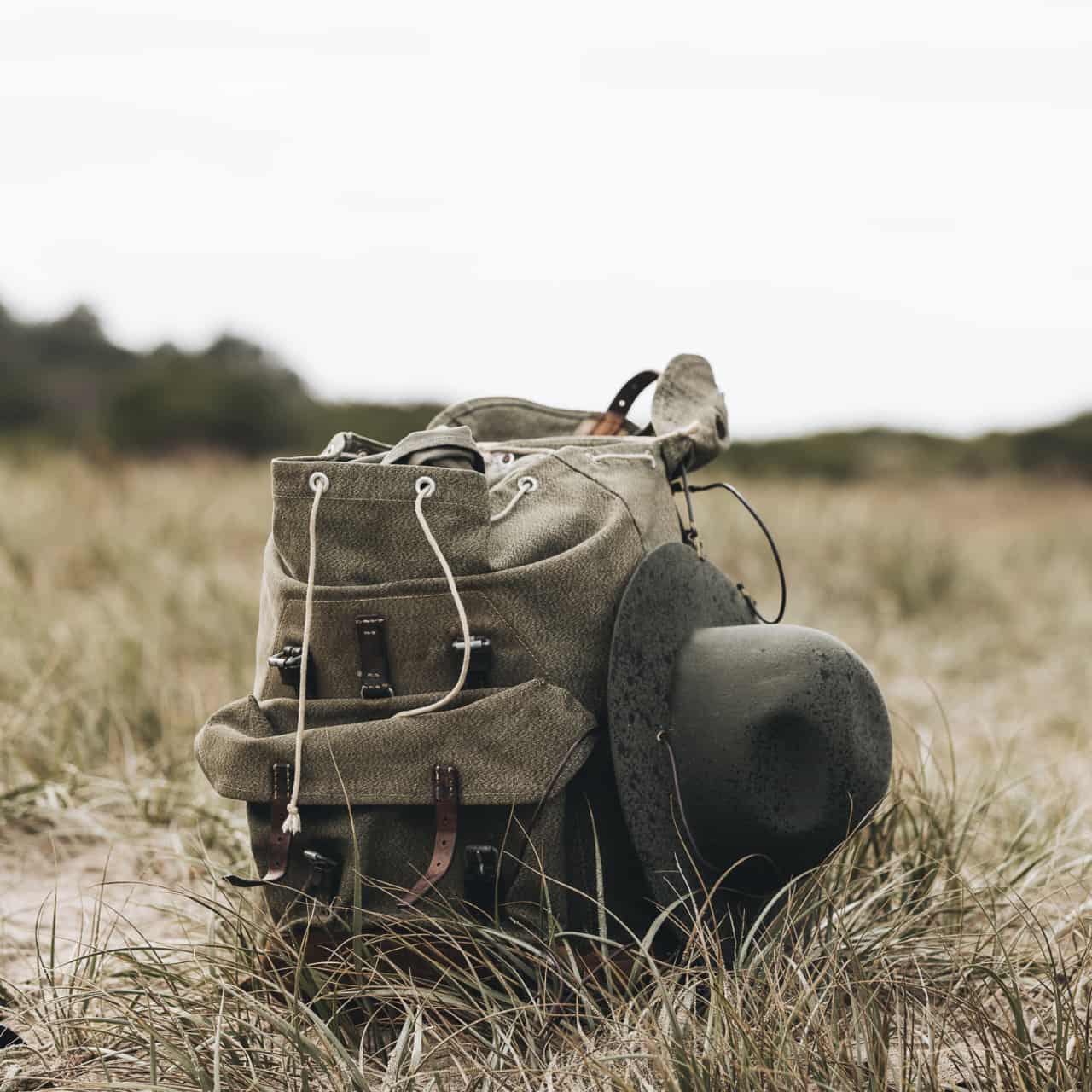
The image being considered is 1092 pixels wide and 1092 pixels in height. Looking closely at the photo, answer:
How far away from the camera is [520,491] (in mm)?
1880

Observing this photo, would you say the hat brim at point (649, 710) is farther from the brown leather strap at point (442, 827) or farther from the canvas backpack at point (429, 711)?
the brown leather strap at point (442, 827)

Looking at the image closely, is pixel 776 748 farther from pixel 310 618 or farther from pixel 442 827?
pixel 310 618

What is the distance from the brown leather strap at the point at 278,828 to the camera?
1746mm

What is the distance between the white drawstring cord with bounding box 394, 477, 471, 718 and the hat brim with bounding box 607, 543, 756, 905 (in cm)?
22

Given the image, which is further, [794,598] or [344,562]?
[794,598]

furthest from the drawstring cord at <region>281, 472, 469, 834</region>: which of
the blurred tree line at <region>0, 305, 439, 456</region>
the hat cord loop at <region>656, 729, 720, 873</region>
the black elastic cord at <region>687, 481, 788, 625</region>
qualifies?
the blurred tree line at <region>0, 305, 439, 456</region>

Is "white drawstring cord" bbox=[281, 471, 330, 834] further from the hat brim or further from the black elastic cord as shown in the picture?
the black elastic cord

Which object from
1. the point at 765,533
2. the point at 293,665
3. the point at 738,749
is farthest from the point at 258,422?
the point at 738,749

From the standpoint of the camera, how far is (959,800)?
2.55 meters

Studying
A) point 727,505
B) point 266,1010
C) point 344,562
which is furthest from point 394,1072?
point 727,505

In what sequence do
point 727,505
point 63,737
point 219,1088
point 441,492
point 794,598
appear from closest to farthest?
point 219,1088
point 441,492
point 63,737
point 794,598
point 727,505

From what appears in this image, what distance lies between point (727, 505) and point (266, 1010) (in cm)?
664

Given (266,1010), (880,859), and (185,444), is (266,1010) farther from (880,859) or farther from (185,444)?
(185,444)

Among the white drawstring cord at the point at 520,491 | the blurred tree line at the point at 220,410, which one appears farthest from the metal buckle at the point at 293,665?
the blurred tree line at the point at 220,410
